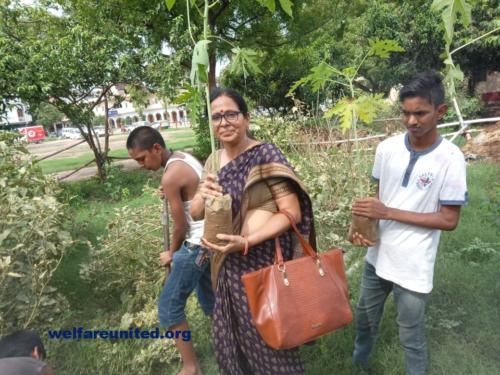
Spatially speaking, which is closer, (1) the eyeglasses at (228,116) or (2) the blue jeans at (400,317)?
(1) the eyeglasses at (228,116)

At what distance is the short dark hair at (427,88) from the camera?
168 cm

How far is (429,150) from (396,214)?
1.05 ft

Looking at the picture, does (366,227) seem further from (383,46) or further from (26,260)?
(26,260)

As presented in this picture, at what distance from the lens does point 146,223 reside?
12.8 feet

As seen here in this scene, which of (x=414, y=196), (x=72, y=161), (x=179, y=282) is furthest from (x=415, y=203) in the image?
(x=72, y=161)

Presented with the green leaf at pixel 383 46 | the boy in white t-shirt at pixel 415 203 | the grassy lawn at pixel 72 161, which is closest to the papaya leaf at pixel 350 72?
the green leaf at pixel 383 46

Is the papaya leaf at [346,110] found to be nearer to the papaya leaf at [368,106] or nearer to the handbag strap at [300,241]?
the papaya leaf at [368,106]

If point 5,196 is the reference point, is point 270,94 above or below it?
above

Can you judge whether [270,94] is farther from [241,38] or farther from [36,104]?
[36,104]

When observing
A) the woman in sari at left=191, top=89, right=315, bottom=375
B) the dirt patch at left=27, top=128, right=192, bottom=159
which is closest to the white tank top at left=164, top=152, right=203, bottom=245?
the woman in sari at left=191, top=89, right=315, bottom=375

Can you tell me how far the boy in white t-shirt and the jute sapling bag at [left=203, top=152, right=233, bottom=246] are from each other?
62 cm

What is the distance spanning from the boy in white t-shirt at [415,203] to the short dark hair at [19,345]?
1.64m

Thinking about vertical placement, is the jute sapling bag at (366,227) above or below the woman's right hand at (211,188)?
below

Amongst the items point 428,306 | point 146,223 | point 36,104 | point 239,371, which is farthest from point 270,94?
point 239,371
